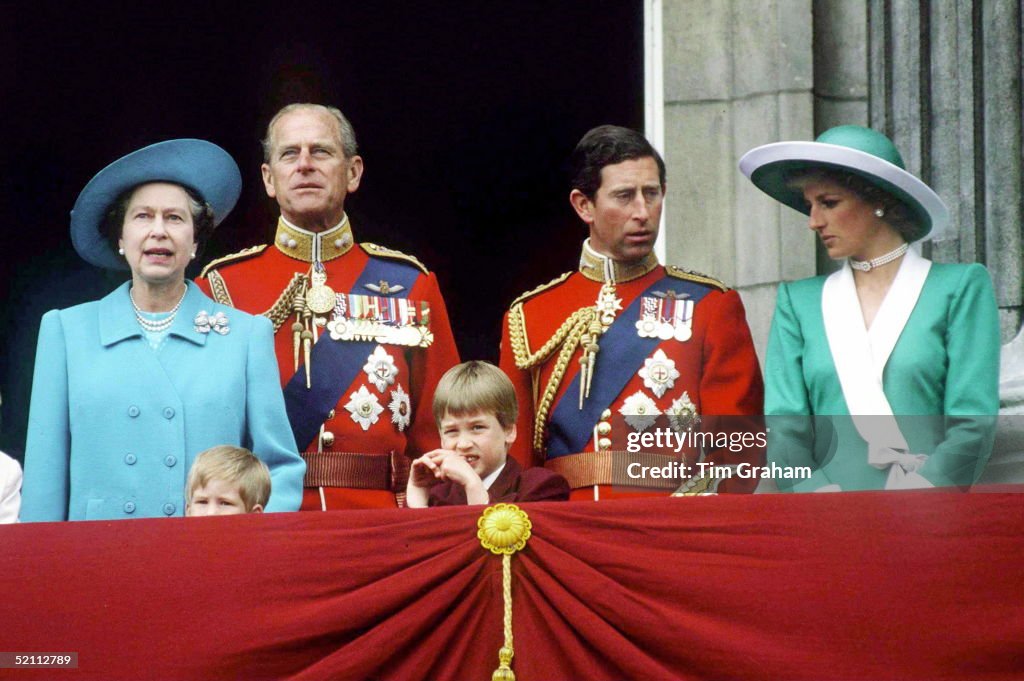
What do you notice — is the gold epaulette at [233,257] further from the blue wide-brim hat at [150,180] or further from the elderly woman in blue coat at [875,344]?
the elderly woman in blue coat at [875,344]

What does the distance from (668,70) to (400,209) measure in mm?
1043

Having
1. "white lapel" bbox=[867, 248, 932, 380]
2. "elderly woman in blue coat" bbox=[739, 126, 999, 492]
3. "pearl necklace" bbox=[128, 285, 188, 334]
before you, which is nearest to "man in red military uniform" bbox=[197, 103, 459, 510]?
"pearl necklace" bbox=[128, 285, 188, 334]

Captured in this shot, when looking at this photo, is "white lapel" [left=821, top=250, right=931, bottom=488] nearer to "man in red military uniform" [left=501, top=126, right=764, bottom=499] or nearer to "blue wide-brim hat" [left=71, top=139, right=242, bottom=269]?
"man in red military uniform" [left=501, top=126, right=764, bottom=499]

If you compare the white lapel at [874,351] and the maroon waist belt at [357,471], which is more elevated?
the white lapel at [874,351]

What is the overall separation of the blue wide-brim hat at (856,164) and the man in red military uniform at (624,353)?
35 cm

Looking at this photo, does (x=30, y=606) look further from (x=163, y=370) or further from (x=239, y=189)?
(x=239, y=189)

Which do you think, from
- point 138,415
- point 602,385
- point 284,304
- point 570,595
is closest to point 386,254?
point 284,304

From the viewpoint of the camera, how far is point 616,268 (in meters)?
7.00

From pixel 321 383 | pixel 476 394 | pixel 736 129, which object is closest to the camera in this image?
pixel 476 394

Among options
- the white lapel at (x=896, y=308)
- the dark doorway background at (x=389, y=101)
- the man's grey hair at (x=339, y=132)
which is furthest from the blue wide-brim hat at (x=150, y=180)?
the white lapel at (x=896, y=308)

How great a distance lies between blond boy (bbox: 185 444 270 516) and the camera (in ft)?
20.2

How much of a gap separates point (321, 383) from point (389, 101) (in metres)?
1.60

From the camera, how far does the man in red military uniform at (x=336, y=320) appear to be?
6.77 metres

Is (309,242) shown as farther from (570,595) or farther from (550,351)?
(570,595)
